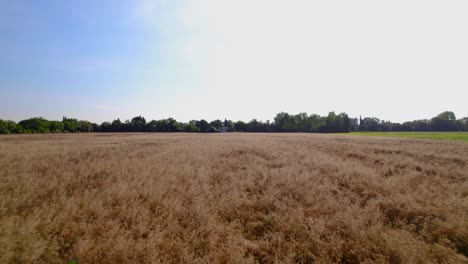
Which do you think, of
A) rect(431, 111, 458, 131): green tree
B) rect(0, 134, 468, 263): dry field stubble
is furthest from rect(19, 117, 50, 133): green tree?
rect(431, 111, 458, 131): green tree

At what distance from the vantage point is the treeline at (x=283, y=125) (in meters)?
94.4

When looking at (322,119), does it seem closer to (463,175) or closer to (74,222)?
(463,175)

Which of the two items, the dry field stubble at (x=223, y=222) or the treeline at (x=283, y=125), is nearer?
the dry field stubble at (x=223, y=222)

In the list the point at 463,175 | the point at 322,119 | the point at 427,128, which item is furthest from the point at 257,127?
the point at 463,175

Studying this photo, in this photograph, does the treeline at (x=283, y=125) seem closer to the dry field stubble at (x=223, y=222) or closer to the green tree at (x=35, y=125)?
the green tree at (x=35, y=125)

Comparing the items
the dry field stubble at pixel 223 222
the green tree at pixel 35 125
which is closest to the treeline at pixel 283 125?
the green tree at pixel 35 125

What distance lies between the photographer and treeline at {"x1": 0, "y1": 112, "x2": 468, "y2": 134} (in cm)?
9444

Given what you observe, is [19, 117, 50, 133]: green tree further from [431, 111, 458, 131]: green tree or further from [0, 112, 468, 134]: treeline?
[431, 111, 458, 131]: green tree

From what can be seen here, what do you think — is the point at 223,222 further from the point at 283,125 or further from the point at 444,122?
the point at 444,122

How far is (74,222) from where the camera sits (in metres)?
4.03

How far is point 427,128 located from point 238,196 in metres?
142

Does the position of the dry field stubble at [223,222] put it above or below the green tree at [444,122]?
below

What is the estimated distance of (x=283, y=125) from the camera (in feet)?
397

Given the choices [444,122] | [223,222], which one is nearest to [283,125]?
[444,122]
